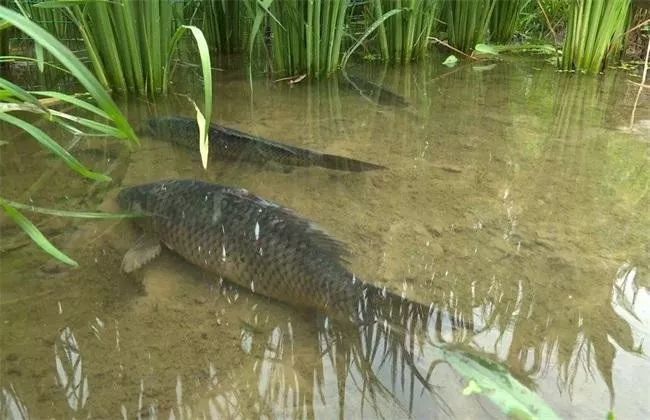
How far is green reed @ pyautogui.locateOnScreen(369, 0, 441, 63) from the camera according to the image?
3.77 meters

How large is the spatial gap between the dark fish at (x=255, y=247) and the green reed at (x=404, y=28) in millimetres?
2504

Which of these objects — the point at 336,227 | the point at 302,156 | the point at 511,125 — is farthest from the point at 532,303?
the point at 511,125

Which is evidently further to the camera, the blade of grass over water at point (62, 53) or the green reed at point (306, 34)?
the green reed at point (306, 34)

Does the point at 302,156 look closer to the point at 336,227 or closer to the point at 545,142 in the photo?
the point at 336,227

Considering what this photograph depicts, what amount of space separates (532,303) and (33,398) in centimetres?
107

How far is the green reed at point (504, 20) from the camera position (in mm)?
4762

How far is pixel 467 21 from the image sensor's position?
14.4ft

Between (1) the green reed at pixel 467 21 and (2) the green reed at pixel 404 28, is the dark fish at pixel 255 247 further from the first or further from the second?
(1) the green reed at pixel 467 21

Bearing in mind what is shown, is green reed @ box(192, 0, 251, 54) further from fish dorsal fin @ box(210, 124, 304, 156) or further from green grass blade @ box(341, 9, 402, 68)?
fish dorsal fin @ box(210, 124, 304, 156)

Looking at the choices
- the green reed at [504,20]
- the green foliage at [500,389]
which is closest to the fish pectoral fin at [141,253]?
the green foliage at [500,389]

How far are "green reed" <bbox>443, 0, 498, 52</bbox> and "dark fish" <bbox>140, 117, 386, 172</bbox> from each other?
2.75 m

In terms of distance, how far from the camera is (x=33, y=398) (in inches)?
41.5

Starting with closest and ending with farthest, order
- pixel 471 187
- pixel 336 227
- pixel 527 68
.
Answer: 1. pixel 336 227
2. pixel 471 187
3. pixel 527 68

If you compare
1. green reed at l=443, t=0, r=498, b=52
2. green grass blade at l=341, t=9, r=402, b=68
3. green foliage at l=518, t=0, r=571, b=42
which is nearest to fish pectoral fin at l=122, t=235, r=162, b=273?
green grass blade at l=341, t=9, r=402, b=68
